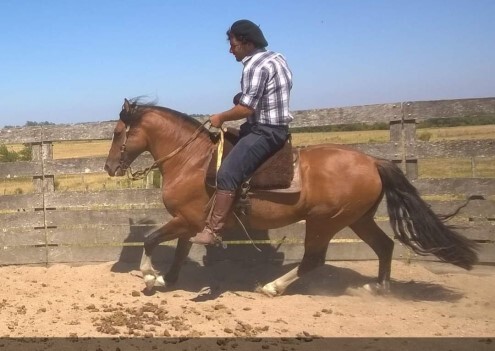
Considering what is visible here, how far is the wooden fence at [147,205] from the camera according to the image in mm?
6688

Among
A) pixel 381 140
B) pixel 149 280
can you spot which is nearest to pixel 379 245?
pixel 149 280

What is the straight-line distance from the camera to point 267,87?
5.50 m

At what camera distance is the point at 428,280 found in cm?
653

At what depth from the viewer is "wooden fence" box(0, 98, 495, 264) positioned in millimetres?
6688

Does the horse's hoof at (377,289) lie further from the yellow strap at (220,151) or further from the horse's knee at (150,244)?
the horse's knee at (150,244)

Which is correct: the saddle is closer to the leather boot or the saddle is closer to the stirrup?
the leather boot

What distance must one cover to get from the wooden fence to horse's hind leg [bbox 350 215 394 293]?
79 centimetres

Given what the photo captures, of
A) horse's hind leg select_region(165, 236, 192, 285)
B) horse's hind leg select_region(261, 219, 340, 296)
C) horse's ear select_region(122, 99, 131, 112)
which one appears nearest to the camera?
horse's hind leg select_region(261, 219, 340, 296)

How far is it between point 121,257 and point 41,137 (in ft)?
6.61

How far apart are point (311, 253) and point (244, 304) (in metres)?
0.94

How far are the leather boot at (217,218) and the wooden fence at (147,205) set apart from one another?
1454 millimetres

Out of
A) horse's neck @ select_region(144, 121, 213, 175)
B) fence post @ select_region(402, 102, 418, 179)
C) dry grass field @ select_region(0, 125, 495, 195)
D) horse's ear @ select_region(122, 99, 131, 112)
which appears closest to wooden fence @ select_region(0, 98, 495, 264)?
fence post @ select_region(402, 102, 418, 179)

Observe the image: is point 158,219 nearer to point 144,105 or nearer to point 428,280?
point 144,105

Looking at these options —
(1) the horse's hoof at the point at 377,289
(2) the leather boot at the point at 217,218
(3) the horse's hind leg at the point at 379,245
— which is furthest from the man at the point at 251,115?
(1) the horse's hoof at the point at 377,289
